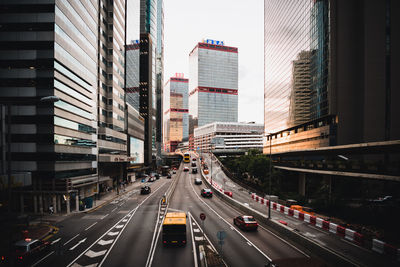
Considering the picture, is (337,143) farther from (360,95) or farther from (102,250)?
(102,250)

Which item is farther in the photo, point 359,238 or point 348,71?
point 348,71

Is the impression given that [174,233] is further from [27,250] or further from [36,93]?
[36,93]

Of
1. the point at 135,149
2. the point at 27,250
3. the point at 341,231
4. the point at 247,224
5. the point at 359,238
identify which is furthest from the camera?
the point at 135,149

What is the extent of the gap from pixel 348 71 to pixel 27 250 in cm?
6657

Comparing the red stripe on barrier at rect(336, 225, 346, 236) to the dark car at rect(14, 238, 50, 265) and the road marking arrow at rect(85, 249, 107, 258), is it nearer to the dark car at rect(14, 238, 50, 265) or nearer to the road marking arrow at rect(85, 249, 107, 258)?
the road marking arrow at rect(85, 249, 107, 258)

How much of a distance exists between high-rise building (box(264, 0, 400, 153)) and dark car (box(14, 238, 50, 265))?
194ft

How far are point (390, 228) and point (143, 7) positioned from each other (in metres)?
136

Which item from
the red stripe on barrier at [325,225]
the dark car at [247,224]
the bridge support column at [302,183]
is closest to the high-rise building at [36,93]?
the dark car at [247,224]

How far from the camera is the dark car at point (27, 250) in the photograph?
14.8 meters

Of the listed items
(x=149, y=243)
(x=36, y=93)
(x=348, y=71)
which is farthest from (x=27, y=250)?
(x=348, y=71)

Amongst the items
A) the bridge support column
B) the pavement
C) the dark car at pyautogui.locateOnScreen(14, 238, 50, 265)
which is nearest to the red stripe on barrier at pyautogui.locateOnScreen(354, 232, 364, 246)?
the dark car at pyautogui.locateOnScreen(14, 238, 50, 265)

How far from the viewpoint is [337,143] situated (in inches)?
2164

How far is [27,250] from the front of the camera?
15.2 m

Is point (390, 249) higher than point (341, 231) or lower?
higher
